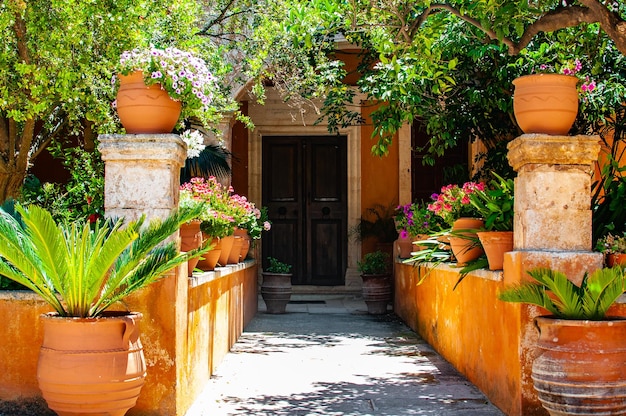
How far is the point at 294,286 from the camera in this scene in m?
14.0

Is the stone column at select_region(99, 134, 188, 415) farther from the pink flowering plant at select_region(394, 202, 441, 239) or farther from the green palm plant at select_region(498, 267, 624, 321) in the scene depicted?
the pink flowering plant at select_region(394, 202, 441, 239)

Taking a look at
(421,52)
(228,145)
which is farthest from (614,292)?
(228,145)

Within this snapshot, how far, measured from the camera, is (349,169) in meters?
13.9

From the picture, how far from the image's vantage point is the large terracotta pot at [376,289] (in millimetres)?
11070

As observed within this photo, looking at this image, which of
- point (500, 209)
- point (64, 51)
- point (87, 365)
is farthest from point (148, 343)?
point (64, 51)

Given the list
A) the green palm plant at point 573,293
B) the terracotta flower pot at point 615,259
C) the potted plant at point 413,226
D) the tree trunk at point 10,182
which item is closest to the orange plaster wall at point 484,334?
the green palm plant at point 573,293

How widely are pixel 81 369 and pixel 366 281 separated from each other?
24.2 ft

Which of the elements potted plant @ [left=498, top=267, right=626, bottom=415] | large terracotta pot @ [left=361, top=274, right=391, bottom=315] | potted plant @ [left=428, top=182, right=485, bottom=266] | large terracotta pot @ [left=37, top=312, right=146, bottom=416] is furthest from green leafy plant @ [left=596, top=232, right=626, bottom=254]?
large terracotta pot @ [left=361, top=274, right=391, bottom=315]

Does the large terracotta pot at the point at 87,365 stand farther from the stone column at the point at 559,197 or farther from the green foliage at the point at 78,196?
the green foliage at the point at 78,196

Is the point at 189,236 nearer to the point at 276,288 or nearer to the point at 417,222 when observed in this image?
the point at 417,222

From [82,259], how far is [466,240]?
128 inches

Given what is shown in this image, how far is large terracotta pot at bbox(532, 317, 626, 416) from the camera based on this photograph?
4.04 metres

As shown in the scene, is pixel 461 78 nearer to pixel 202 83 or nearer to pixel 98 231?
pixel 202 83

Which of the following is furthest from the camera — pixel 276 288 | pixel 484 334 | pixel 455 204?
pixel 276 288
